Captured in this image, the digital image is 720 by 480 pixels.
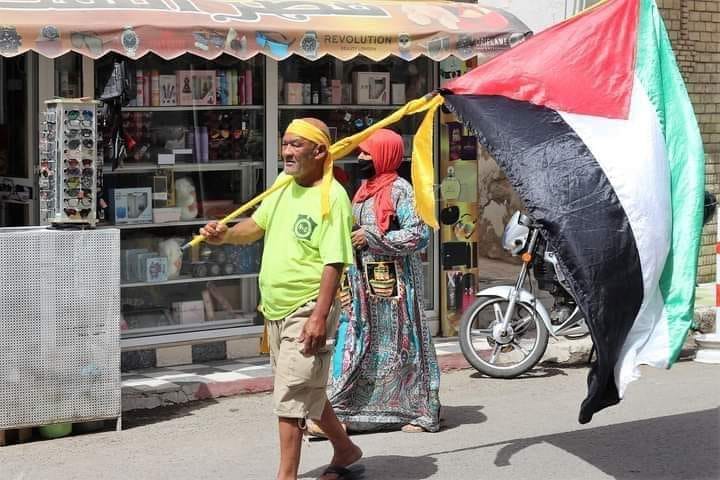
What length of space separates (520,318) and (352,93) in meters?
2.40

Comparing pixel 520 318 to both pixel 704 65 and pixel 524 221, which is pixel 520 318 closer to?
pixel 524 221

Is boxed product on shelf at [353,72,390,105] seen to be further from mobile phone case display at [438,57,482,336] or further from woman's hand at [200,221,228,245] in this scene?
woman's hand at [200,221,228,245]

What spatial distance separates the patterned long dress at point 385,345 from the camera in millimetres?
7746

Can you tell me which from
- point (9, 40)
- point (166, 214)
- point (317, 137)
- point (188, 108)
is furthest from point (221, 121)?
point (317, 137)

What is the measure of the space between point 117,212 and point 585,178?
4.51 m

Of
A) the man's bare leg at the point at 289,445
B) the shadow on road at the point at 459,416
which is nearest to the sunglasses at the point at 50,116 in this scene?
the man's bare leg at the point at 289,445

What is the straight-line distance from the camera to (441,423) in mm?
8141

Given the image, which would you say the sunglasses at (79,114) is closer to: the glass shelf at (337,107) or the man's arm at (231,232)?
the man's arm at (231,232)

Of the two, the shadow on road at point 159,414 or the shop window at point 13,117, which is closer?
the shadow on road at point 159,414

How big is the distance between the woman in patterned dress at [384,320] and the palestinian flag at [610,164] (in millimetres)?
1031

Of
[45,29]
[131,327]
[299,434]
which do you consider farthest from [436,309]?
[299,434]

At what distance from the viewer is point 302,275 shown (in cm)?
617

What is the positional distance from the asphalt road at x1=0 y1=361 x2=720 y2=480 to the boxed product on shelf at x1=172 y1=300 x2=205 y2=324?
129 cm

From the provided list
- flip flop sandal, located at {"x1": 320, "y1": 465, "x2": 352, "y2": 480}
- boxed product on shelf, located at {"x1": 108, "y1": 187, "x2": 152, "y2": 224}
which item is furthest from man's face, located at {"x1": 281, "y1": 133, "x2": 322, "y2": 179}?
boxed product on shelf, located at {"x1": 108, "y1": 187, "x2": 152, "y2": 224}
